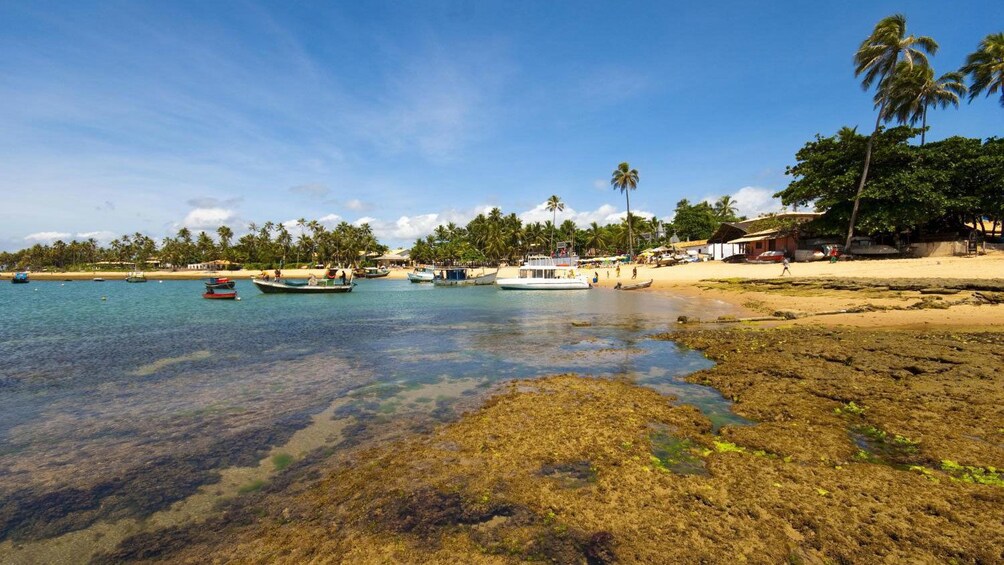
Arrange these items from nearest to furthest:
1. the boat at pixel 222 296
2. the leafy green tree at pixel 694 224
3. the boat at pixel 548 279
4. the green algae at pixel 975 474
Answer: the green algae at pixel 975 474 → the boat at pixel 222 296 → the boat at pixel 548 279 → the leafy green tree at pixel 694 224

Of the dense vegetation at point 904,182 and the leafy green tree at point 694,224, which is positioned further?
the leafy green tree at point 694,224

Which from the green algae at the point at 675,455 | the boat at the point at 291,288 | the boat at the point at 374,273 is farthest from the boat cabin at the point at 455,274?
the green algae at the point at 675,455

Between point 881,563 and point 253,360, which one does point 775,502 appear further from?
point 253,360

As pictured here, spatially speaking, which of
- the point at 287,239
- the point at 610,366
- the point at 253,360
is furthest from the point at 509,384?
the point at 287,239

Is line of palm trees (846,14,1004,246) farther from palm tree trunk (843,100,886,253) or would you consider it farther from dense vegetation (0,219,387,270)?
dense vegetation (0,219,387,270)

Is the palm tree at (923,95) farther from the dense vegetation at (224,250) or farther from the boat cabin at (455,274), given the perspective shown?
the dense vegetation at (224,250)

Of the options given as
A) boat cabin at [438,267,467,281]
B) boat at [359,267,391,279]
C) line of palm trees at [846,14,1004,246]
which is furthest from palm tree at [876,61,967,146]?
boat at [359,267,391,279]

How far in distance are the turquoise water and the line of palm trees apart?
30168mm

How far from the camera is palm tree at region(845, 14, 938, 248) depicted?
35.4m

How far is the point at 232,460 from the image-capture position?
7.51 meters

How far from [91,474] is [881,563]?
35.9ft

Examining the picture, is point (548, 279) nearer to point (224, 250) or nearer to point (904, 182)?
point (904, 182)

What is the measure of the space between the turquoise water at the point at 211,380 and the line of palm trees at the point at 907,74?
99.0 feet

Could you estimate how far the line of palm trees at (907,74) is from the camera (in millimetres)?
35625
